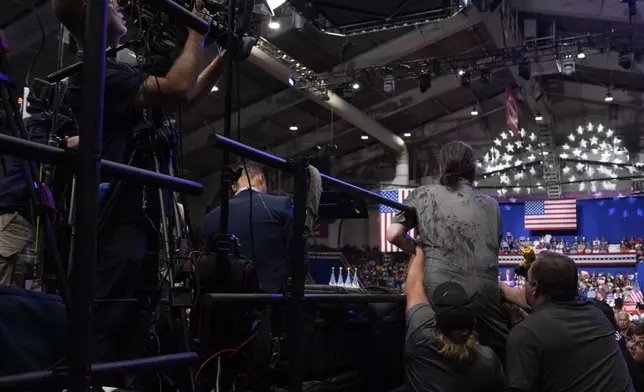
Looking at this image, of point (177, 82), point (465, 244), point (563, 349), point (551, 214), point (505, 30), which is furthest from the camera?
point (551, 214)

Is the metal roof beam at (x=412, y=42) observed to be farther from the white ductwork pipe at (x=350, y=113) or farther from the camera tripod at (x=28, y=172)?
the camera tripod at (x=28, y=172)

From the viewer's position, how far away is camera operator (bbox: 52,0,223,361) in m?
1.54

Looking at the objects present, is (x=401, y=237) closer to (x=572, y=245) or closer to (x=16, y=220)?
(x=16, y=220)

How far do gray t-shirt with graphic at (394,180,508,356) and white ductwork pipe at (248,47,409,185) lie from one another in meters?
7.47

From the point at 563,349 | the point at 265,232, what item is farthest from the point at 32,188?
the point at 563,349

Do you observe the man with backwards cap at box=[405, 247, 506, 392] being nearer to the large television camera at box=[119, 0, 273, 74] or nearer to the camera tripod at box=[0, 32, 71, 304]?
the large television camera at box=[119, 0, 273, 74]

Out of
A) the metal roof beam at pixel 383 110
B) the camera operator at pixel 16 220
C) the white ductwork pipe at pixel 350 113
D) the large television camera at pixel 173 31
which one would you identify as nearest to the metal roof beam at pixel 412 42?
the white ductwork pipe at pixel 350 113

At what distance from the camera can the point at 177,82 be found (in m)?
1.58

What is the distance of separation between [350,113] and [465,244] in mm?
11007

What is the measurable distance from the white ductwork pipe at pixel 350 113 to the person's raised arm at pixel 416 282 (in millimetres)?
7525

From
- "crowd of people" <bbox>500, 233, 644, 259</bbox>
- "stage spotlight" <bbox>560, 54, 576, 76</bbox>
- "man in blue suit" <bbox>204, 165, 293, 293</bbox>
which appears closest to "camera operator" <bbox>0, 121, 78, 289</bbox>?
"man in blue suit" <bbox>204, 165, 293, 293</bbox>

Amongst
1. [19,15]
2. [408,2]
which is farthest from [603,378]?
[19,15]

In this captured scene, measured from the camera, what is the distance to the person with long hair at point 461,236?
7.96ft

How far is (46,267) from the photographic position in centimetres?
149
